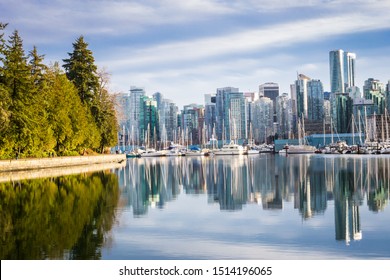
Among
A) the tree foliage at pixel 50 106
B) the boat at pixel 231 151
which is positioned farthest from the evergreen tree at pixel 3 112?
the boat at pixel 231 151

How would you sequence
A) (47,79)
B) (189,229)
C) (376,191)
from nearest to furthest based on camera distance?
1. (189,229)
2. (376,191)
3. (47,79)

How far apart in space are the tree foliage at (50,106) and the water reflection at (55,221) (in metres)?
17.0

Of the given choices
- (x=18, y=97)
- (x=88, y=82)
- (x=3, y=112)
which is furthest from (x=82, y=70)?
(x=3, y=112)

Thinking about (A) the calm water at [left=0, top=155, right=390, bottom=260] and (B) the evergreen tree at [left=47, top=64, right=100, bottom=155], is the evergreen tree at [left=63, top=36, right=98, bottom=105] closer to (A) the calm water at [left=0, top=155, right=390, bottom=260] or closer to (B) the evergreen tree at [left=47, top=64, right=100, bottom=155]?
(B) the evergreen tree at [left=47, top=64, right=100, bottom=155]

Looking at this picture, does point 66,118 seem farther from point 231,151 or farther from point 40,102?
point 231,151

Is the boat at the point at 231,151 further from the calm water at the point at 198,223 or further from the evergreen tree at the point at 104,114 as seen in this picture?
the calm water at the point at 198,223

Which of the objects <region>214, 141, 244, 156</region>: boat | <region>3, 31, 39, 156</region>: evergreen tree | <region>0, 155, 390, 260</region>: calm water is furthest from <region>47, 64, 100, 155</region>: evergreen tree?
<region>214, 141, 244, 156</region>: boat

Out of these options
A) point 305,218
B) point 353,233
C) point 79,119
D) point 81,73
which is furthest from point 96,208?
point 81,73

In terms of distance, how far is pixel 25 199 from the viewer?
24.5m

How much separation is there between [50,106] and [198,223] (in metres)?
42.7

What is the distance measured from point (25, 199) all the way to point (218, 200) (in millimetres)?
7892

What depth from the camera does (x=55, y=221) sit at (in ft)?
58.6

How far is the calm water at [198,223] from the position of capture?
13.1m
